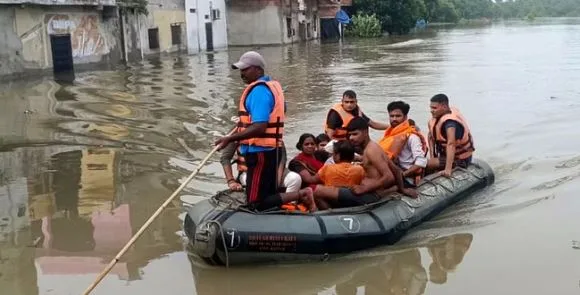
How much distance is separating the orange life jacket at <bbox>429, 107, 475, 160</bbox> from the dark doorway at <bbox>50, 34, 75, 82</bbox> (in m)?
15.5

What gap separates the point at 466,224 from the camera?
6.78m

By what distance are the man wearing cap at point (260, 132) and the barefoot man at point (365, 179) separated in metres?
0.40

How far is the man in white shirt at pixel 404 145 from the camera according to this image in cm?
676

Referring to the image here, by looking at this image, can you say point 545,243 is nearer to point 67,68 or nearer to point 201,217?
point 201,217

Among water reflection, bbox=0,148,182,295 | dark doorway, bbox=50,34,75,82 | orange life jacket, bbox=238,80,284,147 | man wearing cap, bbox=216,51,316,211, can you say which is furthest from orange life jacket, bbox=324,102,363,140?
dark doorway, bbox=50,34,75,82

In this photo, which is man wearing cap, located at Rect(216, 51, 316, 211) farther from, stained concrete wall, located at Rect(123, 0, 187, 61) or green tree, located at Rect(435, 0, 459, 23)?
green tree, located at Rect(435, 0, 459, 23)

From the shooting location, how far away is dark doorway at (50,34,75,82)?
68.7ft

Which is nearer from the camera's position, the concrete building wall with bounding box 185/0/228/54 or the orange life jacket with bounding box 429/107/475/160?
the orange life jacket with bounding box 429/107/475/160

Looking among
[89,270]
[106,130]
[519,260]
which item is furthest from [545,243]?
[106,130]

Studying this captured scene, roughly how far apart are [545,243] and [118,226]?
164 inches

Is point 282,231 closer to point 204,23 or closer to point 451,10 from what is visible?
point 204,23

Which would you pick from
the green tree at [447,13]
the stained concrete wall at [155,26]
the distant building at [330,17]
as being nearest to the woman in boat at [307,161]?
the stained concrete wall at [155,26]

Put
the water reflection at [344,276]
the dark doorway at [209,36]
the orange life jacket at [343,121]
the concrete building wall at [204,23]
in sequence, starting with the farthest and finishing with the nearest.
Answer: the dark doorway at [209,36] < the concrete building wall at [204,23] < the orange life jacket at [343,121] < the water reflection at [344,276]

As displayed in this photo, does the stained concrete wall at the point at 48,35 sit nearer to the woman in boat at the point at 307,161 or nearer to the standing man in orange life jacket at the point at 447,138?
the woman in boat at the point at 307,161
